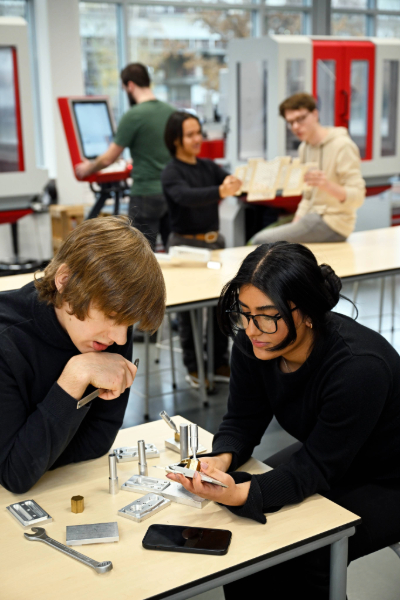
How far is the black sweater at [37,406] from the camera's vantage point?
136 centimetres

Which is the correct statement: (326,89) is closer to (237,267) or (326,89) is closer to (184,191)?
(184,191)

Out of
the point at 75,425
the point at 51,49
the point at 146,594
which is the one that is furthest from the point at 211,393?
the point at 51,49

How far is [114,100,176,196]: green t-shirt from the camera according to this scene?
440cm

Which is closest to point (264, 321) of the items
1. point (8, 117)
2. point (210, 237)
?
point (210, 237)

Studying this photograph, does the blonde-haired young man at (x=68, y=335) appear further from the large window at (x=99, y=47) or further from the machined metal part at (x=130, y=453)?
the large window at (x=99, y=47)

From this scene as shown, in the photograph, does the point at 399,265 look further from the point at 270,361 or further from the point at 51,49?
the point at 51,49

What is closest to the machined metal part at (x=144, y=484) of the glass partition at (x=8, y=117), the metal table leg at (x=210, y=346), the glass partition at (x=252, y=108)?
the metal table leg at (x=210, y=346)

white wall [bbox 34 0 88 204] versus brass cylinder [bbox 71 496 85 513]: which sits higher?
white wall [bbox 34 0 88 204]

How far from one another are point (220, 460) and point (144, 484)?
0.18 metres

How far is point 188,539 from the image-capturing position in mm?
1221

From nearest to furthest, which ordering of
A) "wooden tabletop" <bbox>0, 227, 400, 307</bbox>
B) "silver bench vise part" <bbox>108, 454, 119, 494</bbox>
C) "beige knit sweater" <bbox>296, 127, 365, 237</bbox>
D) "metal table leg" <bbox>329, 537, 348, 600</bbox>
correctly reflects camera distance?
"metal table leg" <bbox>329, 537, 348, 600</bbox> → "silver bench vise part" <bbox>108, 454, 119, 494</bbox> → "wooden tabletop" <bbox>0, 227, 400, 307</bbox> → "beige knit sweater" <bbox>296, 127, 365, 237</bbox>

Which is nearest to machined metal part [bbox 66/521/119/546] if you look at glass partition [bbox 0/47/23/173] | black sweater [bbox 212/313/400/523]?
black sweater [bbox 212/313/400/523]

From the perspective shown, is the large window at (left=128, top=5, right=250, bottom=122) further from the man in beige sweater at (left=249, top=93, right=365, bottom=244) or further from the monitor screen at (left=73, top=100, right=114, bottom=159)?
the man in beige sweater at (left=249, top=93, right=365, bottom=244)

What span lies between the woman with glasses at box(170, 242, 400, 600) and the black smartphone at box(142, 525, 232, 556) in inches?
3.2
